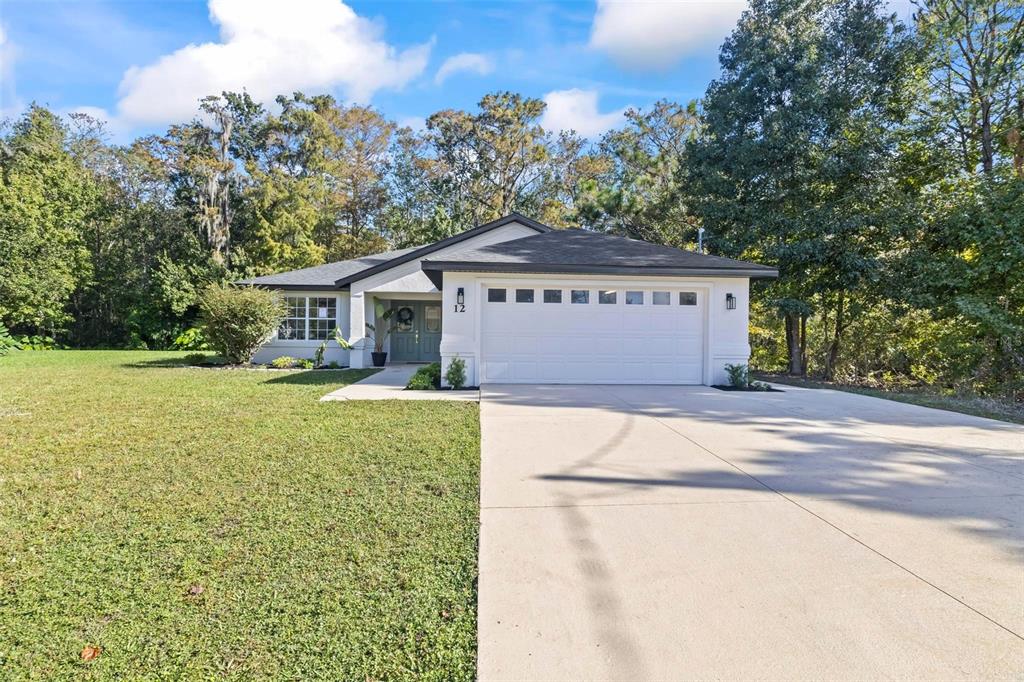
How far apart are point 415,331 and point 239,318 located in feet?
17.2

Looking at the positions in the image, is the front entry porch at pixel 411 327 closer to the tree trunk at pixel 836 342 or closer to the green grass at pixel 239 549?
the green grass at pixel 239 549

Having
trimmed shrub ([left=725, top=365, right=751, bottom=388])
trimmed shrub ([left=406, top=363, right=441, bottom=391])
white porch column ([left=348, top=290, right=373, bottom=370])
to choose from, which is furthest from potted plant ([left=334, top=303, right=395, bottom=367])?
trimmed shrub ([left=725, top=365, right=751, bottom=388])

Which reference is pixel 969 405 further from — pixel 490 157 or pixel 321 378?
pixel 490 157

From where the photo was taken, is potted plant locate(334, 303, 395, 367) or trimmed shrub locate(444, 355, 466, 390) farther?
potted plant locate(334, 303, 395, 367)

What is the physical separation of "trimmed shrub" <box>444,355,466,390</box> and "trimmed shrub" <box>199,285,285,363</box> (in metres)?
6.67

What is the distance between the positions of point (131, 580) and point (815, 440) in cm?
620

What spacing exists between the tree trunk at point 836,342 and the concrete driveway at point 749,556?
884cm

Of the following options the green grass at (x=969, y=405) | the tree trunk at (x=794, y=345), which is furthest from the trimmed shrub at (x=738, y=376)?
the tree trunk at (x=794, y=345)

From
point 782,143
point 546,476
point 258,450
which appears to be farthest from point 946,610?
point 782,143

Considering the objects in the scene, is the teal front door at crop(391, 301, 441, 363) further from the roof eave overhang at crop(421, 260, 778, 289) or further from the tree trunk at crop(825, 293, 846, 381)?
the tree trunk at crop(825, 293, 846, 381)

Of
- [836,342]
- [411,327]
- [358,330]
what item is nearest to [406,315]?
[411,327]

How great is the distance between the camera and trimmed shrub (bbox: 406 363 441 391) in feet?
31.4

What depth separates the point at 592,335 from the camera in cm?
1015

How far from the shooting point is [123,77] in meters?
18.5
